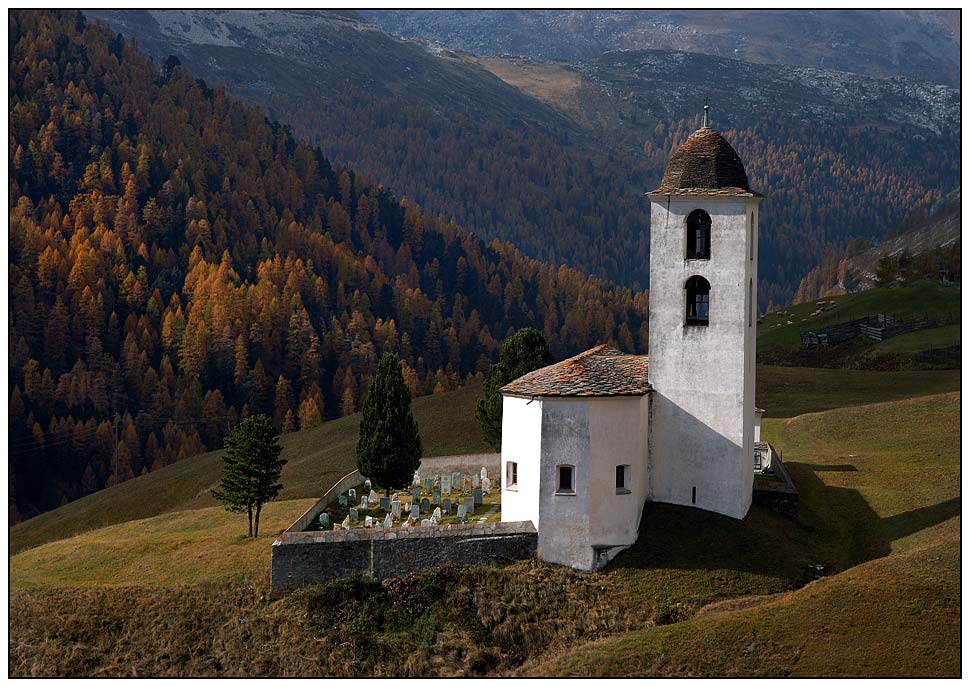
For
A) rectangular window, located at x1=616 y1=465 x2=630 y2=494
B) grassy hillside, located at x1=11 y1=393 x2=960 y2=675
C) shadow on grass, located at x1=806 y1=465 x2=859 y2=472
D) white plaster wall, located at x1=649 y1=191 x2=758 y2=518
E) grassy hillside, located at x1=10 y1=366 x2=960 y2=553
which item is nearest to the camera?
grassy hillside, located at x1=11 y1=393 x2=960 y2=675

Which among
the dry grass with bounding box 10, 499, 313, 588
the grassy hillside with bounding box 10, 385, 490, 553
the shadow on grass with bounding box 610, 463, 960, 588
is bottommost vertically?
the grassy hillside with bounding box 10, 385, 490, 553

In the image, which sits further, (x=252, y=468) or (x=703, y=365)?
(x=252, y=468)

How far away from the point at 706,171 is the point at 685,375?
26.8 ft

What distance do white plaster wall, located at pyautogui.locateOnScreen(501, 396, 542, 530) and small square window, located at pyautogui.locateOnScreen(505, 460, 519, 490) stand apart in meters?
0.11

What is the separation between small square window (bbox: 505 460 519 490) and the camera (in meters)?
42.1

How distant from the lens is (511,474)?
42.2m

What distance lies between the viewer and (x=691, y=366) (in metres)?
44.3

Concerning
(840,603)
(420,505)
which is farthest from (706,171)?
(420,505)

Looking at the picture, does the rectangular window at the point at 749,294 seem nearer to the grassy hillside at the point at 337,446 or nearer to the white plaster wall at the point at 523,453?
the white plaster wall at the point at 523,453

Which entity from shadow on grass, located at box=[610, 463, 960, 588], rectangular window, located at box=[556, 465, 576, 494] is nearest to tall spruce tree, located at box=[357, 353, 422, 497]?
shadow on grass, located at box=[610, 463, 960, 588]

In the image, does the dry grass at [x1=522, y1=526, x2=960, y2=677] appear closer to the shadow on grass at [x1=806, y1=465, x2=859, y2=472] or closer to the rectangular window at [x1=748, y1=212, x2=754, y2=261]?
the rectangular window at [x1=748, y1=212, x2=754, y2=261]

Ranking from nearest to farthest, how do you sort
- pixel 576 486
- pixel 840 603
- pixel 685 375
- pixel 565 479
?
pixel 840 603 < pixel 576 486 < pixel 565 479 < pixel 685 375

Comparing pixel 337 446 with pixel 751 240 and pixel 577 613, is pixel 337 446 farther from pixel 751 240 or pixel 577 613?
pixel 577 613

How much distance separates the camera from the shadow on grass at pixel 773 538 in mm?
40188
